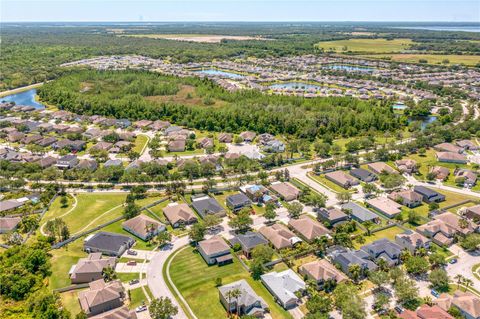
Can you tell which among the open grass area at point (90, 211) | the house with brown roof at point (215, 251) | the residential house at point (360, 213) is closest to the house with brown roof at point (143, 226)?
the open grass area at point (90, 211)

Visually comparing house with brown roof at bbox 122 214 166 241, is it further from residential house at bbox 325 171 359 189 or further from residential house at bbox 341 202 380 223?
residential house at bbox 325 171 359 189

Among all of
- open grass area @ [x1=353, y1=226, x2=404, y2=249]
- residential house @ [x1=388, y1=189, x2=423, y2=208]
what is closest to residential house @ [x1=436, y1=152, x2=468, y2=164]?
residential house @ [x1=388, y1=189, x2=423, y2=208]

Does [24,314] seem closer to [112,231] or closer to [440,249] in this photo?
[112,231]

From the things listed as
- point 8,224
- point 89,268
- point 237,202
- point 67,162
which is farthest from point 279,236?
point 67,162

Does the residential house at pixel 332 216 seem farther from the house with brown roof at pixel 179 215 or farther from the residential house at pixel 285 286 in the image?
the house with brown roof at pixel 179 215

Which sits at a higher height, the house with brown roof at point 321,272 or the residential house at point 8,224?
the residential house at point 8,224

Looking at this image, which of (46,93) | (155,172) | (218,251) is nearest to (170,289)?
(218,251)
